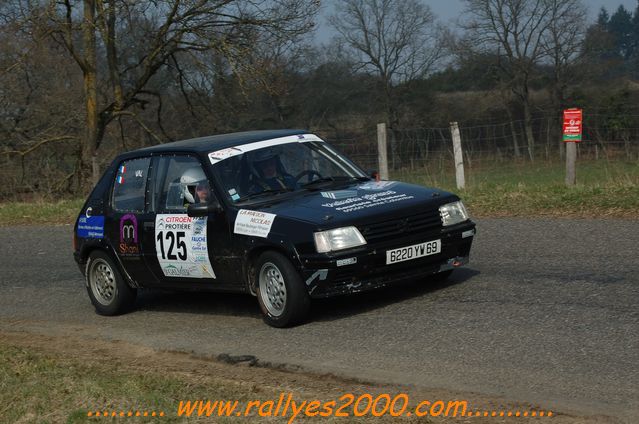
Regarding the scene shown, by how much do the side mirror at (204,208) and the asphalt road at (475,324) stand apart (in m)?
1.03

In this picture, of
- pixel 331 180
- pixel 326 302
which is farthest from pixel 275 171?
pixel 326 302

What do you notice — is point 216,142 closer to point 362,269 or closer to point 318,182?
point 318,182

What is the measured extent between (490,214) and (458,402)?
348 inches

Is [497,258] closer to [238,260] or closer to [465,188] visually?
[238,260]

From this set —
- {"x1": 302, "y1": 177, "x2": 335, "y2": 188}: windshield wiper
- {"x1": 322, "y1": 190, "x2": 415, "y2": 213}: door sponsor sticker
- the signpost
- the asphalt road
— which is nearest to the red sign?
the signpost

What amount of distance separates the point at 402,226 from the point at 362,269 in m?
0.53

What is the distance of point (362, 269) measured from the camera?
7.34m

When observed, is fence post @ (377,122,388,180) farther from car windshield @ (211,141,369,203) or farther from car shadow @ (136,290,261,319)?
car windshield @ (211,141,369,203)

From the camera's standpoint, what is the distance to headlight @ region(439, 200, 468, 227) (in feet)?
26.0

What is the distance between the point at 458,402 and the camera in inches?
204

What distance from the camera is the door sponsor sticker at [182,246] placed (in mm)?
8148

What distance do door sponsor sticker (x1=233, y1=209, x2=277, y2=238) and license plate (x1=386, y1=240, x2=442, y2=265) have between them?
1.03 meters

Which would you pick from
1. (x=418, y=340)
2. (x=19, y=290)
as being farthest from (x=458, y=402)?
(x=19, y=290)

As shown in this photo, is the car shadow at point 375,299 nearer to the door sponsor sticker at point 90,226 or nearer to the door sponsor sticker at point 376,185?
the door sponsor sticker at point 376,185
